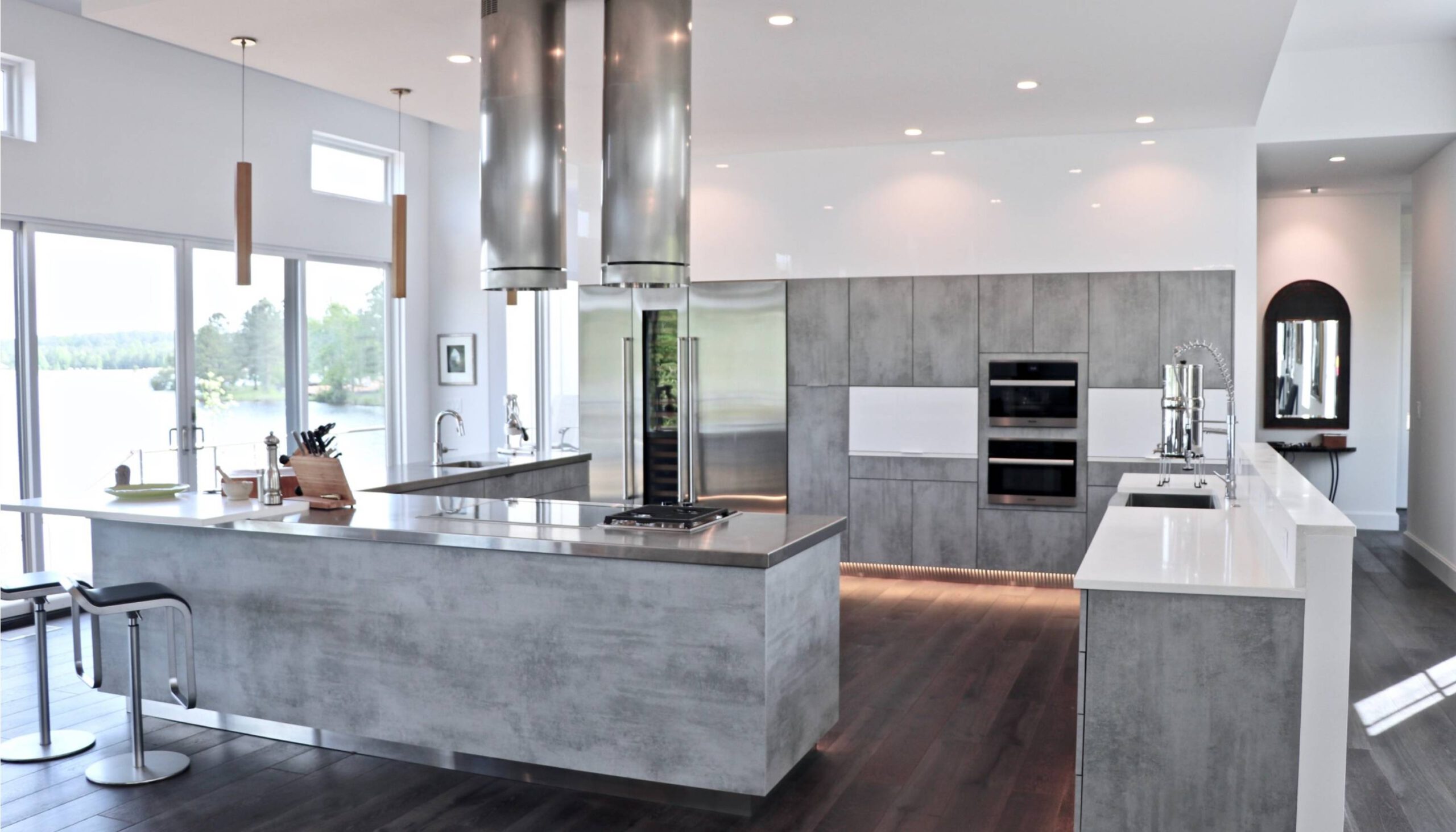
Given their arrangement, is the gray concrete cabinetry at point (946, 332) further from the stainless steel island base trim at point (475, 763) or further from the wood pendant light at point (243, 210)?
the wood pendant light at point (243, 210)

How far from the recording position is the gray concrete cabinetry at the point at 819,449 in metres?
7.27

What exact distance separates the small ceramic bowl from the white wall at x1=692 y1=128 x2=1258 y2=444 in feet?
13.0

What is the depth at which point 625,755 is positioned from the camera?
349 cm

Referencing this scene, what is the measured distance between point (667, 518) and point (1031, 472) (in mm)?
3852

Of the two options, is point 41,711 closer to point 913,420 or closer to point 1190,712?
point 1190,712

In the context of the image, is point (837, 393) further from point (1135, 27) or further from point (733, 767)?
point (733, 767)

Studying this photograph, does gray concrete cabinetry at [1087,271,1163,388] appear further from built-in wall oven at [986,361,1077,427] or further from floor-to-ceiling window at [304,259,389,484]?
floor-to-ceiling window at [304,259,389,484]

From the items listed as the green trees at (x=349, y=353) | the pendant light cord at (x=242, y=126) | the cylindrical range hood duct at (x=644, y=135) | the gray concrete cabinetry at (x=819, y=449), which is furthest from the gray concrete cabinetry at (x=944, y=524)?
the pendant light cord at (x=242, y=126)

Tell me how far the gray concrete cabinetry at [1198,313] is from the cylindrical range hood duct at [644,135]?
3948mm

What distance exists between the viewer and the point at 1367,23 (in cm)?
635

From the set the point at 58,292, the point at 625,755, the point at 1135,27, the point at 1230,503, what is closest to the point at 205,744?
the point at 625,755

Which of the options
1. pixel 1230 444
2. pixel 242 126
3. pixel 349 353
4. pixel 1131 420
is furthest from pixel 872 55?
pixel 349 353

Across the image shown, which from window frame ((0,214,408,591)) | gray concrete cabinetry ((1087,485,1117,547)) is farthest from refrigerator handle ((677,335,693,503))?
window frame ((0,214,408,591))

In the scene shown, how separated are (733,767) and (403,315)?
6.43m
